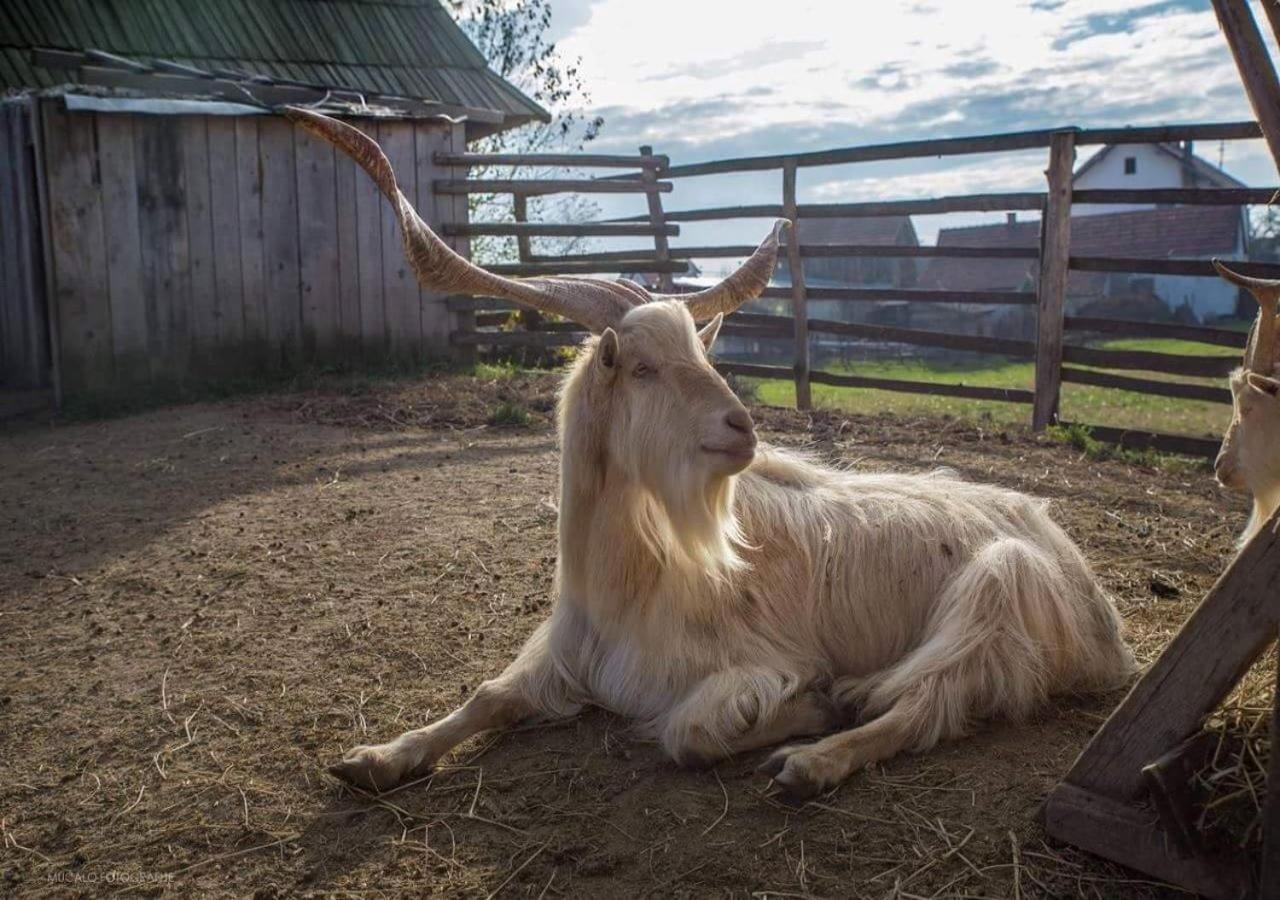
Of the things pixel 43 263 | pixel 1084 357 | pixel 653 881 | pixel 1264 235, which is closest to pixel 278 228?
pixel 43 263

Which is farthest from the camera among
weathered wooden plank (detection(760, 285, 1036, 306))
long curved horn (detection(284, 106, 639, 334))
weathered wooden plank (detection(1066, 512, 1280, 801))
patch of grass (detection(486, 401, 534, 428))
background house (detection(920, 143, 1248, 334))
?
background house (detection(920, 143, 1248, 334))

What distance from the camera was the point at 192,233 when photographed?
9.45m

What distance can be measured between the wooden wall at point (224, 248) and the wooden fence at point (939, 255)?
1.97 ft

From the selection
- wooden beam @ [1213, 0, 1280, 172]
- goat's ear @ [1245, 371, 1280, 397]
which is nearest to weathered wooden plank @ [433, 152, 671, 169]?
goat's ear @ [1245, 371, 1280, 397]

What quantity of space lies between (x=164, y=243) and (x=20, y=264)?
1648 mm

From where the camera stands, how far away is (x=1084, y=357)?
28.8ft

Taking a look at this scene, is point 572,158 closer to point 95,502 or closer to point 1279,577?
point 95,502

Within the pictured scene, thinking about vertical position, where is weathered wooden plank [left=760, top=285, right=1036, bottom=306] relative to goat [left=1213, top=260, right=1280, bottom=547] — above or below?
above

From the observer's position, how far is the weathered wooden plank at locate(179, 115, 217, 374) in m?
9.34

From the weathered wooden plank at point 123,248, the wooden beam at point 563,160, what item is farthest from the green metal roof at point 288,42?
the weathered wooden plank at point 123,248

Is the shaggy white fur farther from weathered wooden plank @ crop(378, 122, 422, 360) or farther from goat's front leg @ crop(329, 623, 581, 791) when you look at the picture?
weathered wooden plank @ crop(378, 122, 422, 360)

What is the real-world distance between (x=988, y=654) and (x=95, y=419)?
7321 millimetres

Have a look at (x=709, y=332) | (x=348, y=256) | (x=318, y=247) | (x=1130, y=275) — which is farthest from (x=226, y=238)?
(x=1130, y=275)

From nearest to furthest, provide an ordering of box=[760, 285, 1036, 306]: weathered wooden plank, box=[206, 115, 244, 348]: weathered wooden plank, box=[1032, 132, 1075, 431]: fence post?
box=[1032, 132, 1075, 431]: fence post < box=[760, 285, 1036, 306]: weathered wooden plank < box=[206, 115, 244, 348]: weathered wooden plank
